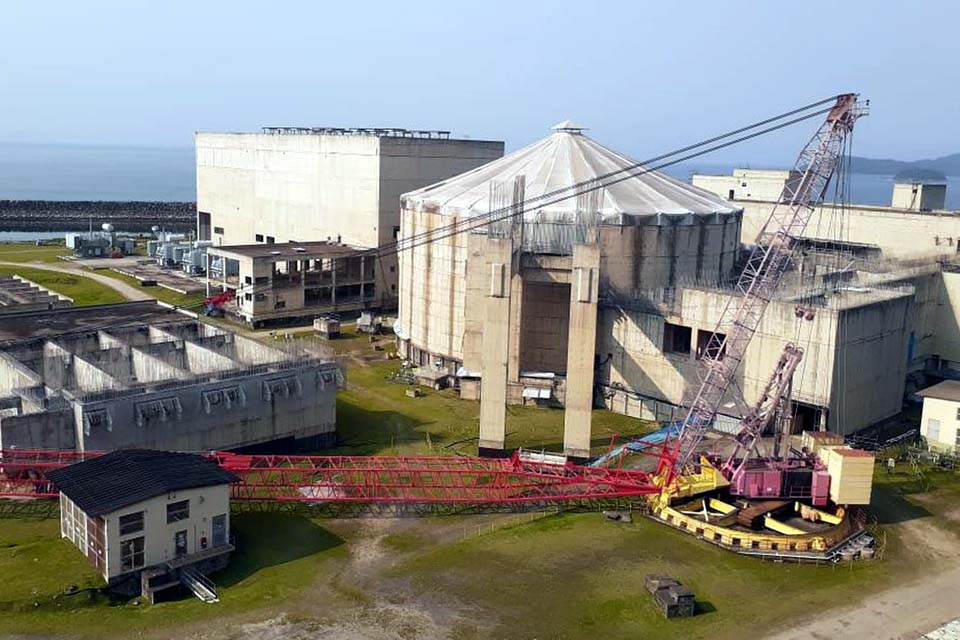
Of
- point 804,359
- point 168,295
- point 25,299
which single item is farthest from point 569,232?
point 168,295

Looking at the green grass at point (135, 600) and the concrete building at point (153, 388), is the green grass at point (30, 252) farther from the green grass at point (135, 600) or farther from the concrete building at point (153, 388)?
the green grass at point (135, 600)

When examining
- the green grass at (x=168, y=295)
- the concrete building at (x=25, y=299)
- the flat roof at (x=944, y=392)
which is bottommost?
the green grass at (x=168, y=295)

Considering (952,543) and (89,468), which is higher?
(89,468)

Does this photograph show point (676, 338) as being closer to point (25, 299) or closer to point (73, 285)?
point (25, 299)

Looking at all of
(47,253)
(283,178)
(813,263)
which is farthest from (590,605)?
(47,253)

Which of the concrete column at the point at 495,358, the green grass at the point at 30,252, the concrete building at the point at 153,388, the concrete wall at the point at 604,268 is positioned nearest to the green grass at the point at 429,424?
the concrete column at the point at 495,358

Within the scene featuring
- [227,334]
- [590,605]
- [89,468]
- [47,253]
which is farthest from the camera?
[47,253]

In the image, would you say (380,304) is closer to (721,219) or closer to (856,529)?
(721,219)
